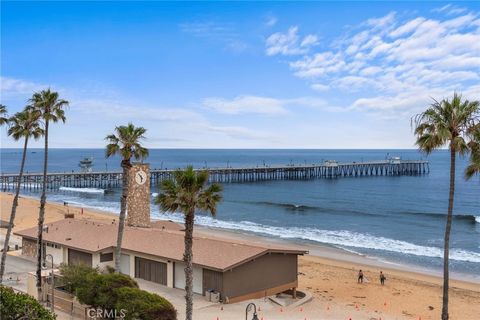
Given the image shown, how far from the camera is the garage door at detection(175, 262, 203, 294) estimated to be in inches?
958

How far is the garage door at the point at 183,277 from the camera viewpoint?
2434 cm

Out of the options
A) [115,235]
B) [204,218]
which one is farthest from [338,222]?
[115,235]

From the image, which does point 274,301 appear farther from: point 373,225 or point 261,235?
point 373,225

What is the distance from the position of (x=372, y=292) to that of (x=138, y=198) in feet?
56.4

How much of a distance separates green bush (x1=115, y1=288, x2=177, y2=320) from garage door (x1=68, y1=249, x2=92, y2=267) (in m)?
11.9

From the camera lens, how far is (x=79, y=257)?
97.3ft

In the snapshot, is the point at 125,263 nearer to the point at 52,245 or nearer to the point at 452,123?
the point at 52,245

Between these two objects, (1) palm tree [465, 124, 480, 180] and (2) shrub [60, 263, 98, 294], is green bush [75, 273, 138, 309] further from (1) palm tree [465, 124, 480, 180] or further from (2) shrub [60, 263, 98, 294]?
(1) palm tree [465, 124, 480, 180]

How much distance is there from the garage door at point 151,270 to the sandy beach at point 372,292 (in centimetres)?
738

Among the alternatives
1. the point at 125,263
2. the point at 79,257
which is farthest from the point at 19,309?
the point at 79,257

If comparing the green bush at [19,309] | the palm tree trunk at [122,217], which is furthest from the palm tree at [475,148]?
the palm tree trunk at [122,217]

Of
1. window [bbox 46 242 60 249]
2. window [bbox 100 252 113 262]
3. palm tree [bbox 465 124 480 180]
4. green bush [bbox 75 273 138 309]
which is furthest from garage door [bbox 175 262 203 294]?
palm tree [bbox 465 124 480 180]

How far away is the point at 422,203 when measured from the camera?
265ft

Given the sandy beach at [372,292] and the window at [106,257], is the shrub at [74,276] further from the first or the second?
the sandy beach at [372,292]
